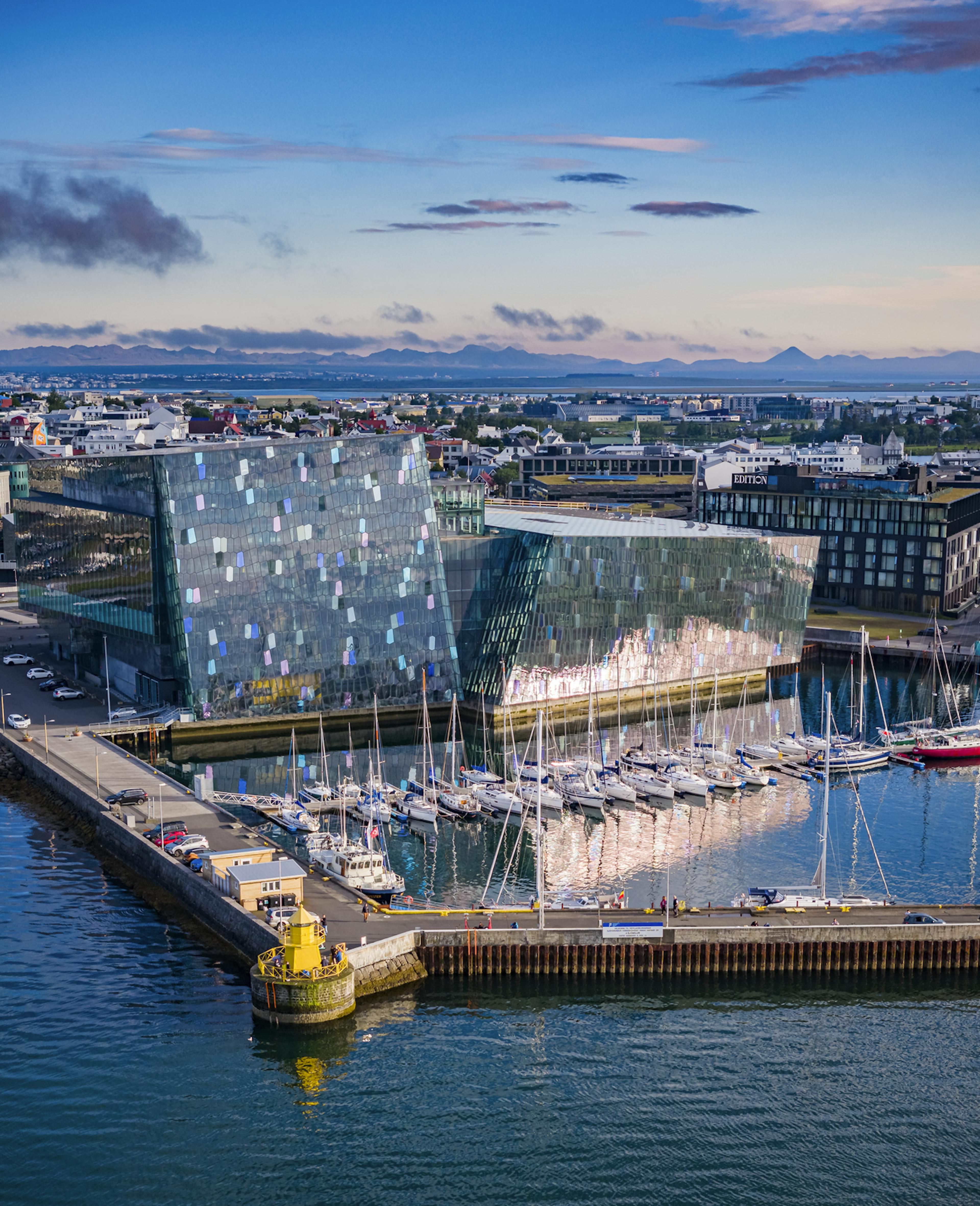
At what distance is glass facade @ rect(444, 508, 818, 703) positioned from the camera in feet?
292

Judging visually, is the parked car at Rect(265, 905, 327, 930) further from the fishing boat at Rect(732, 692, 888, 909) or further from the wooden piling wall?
the fishing boat at Rect(732, 692, 888, 909)

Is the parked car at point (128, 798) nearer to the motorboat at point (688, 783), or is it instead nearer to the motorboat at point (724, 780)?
the motorboat at point (688, 783)

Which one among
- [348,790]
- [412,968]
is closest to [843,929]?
[412,968]

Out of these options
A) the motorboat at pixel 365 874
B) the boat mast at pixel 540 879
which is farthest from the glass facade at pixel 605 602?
the motorboat at pixel 365 874

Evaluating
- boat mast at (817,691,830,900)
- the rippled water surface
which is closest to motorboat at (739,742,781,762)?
boat mast at (817,691,830,900)

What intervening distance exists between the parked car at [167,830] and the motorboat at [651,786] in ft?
75.6

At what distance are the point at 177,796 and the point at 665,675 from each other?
37.7 metres

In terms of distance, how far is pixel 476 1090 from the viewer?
42.6m

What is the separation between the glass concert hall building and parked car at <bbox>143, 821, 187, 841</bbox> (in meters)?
20.3

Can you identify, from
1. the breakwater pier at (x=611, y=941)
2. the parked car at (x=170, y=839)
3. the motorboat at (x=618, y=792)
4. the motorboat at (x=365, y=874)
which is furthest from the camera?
the motorboat at (x=618, y=792)

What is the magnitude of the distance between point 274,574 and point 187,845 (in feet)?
89.1

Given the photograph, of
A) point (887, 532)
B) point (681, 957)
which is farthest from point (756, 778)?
point (887, 532)

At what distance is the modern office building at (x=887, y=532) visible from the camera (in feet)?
404

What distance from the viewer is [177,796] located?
68062 millimetres
